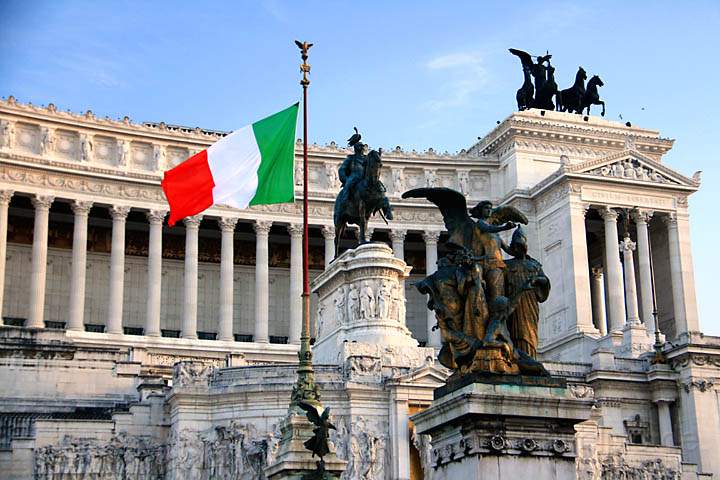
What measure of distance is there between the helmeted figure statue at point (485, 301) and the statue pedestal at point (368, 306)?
28090mm

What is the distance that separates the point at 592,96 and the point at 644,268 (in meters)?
15.6

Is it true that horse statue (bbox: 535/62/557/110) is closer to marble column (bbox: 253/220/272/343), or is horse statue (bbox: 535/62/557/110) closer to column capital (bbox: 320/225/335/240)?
column capital (bbox: 320/225/335/240)

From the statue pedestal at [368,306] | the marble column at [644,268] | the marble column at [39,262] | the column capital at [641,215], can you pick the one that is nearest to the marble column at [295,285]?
the marble column at [39,262]

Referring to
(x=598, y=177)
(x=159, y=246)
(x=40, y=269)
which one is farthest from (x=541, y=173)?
(x=40, y=269)

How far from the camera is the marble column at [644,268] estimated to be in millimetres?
68188

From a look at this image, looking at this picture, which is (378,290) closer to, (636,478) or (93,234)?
(636,478)

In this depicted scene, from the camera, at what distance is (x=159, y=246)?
226 ft

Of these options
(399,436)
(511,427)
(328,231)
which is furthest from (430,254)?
(511,427)

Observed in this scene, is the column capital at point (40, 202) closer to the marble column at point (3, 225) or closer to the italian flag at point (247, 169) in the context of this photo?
the marble column at point (3, 225)

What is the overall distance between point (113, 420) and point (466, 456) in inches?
1173

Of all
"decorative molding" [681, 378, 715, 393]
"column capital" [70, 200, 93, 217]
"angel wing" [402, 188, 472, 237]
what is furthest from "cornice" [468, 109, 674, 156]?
"angel wing" [402, 188, 472, 237]

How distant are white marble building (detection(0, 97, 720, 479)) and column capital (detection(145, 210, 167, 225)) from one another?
0.12 meters

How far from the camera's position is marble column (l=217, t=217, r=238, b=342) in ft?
224

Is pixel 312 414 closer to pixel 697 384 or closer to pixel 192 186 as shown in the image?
pixel 192 186
